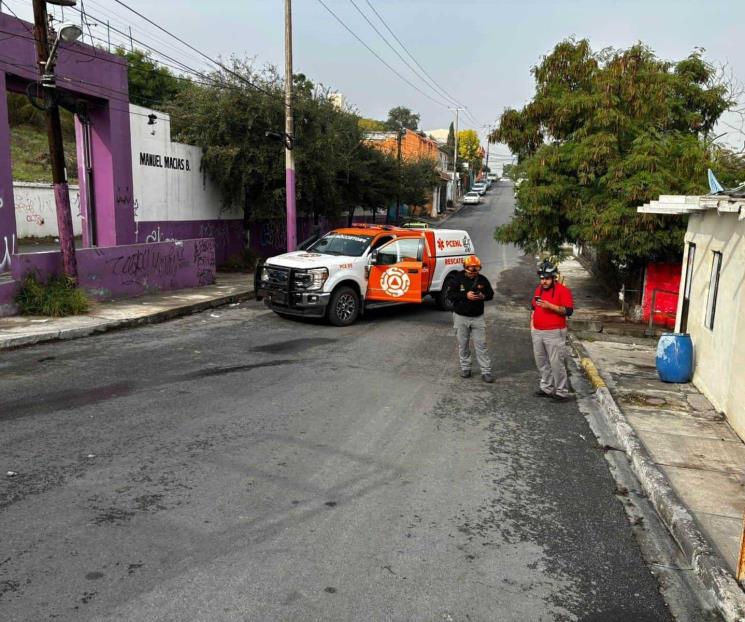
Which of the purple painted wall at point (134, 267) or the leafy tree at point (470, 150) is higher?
the leafy tree at point (470, 150)

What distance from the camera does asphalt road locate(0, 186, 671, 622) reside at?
3.79m

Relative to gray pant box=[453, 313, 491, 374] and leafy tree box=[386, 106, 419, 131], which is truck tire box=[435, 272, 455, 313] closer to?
gray pant box=[453, 313, 491, 374]

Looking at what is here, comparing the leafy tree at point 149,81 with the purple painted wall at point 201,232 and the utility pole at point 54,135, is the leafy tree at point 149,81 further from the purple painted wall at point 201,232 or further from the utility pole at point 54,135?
the utility pole at point 54,135

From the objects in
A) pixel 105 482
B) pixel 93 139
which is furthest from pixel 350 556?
pixel 93 139

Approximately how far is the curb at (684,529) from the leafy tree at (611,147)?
24.2 feet

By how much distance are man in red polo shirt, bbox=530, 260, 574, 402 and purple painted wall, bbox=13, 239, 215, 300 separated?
9.84 m

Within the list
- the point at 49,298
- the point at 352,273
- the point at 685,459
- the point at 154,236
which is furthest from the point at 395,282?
the point at 154,236

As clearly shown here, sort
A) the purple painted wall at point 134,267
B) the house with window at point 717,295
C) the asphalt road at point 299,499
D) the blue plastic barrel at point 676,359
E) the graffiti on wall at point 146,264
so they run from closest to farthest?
the asphalt road at point 299,499
the house with window at point 717,295
the blue plastic barrel at point 676,359
the purple painted wall at point 134,267
the graffiti on wall at point 146,264

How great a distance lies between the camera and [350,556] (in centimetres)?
425

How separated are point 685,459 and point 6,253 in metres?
13.7

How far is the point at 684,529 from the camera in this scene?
482cm

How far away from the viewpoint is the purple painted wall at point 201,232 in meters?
19.6

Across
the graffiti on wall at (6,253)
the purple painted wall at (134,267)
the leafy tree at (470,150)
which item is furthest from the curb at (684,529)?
the leafy tree at (470,150)

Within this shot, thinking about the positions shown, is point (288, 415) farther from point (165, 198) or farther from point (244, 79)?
point (244, 79)
